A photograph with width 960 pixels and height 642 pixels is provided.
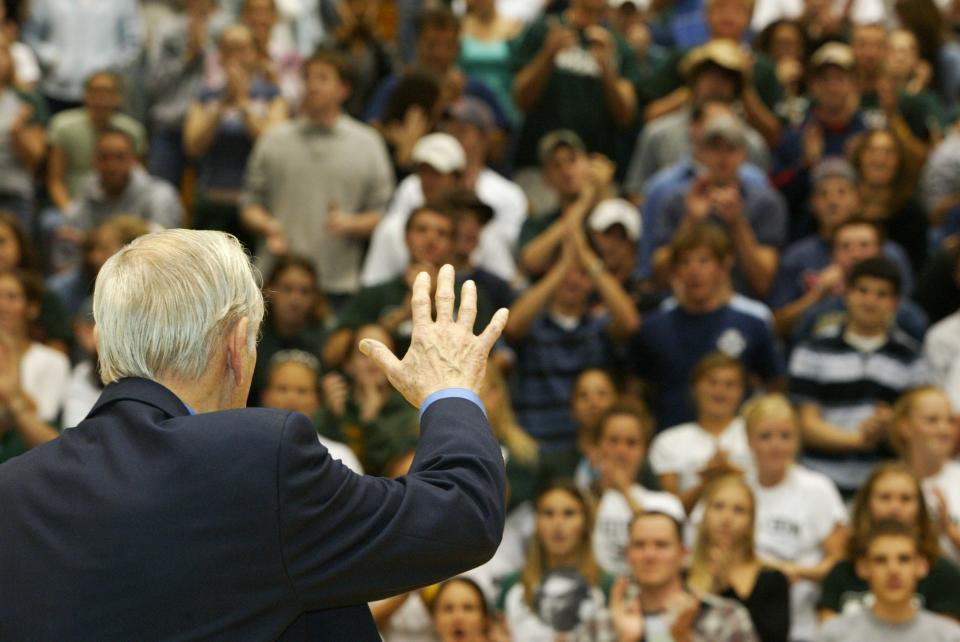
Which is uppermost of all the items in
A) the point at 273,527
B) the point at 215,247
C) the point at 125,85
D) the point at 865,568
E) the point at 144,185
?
the point at 125,85

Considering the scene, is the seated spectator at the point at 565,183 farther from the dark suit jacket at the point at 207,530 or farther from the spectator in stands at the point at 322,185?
the dark suit jacket at the point at 207,530

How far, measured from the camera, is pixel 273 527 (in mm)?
2424

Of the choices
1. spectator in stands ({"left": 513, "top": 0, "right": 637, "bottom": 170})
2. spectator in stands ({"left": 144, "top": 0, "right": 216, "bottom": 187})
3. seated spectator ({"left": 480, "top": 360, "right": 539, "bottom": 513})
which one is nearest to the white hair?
seated spectator ({"left": 480, "top": 360, "right": 539, "bottom": 513})

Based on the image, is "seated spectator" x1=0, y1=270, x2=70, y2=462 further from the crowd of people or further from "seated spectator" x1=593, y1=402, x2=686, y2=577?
"seated spectator" x1=593, y1=402, x2=686, y2=577

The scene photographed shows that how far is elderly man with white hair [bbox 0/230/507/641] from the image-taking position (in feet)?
7.94

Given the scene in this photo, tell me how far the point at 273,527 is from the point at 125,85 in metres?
8.91

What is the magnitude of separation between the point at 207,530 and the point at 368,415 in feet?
15.7

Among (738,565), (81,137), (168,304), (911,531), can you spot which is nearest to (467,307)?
(168,304)

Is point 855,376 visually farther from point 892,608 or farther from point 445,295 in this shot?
point 445,295

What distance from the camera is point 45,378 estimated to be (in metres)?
7.43

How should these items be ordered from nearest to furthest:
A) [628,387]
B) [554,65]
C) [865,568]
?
[865,568], [628,387], [554,65]

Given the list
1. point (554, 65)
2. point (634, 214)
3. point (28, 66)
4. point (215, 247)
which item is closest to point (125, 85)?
point (28, 66)

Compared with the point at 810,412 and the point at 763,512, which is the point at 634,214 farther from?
the point at 763,512

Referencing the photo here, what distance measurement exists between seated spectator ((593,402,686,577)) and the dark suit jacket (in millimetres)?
4301
